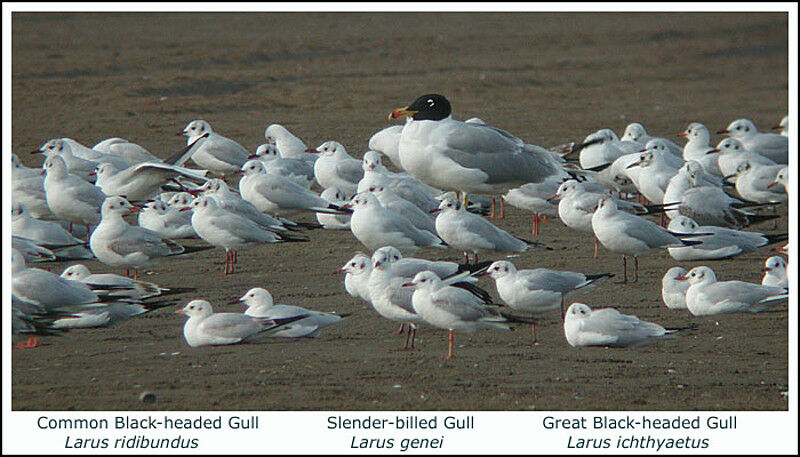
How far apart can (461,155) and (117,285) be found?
3268 mm

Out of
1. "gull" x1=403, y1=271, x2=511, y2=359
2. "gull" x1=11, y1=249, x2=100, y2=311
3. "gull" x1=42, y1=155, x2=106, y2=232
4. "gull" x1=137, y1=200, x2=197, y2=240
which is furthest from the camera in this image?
"gull" x1=42, y1=155, x2=106, y2=232

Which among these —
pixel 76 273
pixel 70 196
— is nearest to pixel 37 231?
pixel 70 196

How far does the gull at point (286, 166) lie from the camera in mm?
12609

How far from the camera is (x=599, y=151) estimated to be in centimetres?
1339

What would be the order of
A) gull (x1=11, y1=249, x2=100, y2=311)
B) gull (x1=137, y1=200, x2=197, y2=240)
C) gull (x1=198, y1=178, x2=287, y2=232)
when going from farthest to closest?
gull (x1=137, y1=200, x2=197, y2=240) < gull (x1=198, y1=178, x2=287, y2=232) < gull (x1=11, y1=249, x2=100, y2=311)

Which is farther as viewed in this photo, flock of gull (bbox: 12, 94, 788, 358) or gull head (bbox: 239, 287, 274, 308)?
gull head (bbox: 239, 287, 274, 308)

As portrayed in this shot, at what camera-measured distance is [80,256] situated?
10250mm

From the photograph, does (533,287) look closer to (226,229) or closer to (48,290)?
(226,229)

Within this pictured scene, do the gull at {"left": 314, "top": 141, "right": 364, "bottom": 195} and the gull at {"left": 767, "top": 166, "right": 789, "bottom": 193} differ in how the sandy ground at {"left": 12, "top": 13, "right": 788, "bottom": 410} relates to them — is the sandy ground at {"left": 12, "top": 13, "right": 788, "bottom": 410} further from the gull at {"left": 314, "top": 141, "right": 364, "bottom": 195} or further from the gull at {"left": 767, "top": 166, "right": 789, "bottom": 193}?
the gull at {"left": 314, "top": 141, "right": 364, "bottom": 195}

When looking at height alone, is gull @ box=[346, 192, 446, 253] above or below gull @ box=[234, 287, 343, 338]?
above

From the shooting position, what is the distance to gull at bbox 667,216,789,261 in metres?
10.2

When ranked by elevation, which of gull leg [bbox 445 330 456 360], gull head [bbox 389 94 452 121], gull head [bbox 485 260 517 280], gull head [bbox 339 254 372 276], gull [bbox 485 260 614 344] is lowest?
gull leg [bbox 445 330 456 360]

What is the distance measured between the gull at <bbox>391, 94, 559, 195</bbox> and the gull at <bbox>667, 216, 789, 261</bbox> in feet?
4.25

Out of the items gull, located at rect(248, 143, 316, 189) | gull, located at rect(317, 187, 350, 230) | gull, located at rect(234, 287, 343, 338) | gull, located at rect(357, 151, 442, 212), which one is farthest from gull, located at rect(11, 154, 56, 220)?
gull, located at rect(234, 287, 343, 338)
